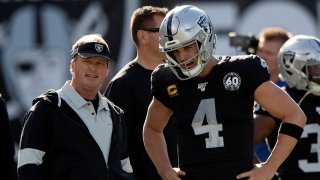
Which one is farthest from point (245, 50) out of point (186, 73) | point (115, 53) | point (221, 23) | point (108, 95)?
point (186, 73)

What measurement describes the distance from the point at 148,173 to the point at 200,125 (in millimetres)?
1282

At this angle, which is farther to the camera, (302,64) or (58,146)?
(302,64)

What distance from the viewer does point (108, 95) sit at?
19.7 feet

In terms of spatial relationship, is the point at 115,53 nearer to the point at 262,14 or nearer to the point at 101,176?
the point at 262,14

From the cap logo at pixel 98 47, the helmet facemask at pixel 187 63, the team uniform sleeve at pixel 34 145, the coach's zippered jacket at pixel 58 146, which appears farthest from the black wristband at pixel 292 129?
the team uniform sleeve at pixel 34 145

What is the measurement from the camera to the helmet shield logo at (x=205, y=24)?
192 inches

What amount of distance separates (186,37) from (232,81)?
36 centimetres

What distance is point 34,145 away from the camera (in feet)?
15.7

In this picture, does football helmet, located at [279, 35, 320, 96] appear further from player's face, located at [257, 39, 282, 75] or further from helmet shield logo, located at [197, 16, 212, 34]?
player's face, located at [257, 39, 282, 75]

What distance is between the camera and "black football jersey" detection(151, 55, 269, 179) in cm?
470

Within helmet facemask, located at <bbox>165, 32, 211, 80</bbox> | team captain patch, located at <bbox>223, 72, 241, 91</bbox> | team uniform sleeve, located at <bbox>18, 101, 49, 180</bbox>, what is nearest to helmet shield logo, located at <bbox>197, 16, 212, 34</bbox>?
helmet facemask, located at <bbox>165, 32, 211, 80</bbox>

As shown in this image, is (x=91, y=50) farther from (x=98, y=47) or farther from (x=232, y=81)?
(x=232, y=81)

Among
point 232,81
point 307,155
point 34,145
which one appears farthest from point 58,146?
point 307,155

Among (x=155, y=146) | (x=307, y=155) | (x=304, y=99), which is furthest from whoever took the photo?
(x=304, y=99)
